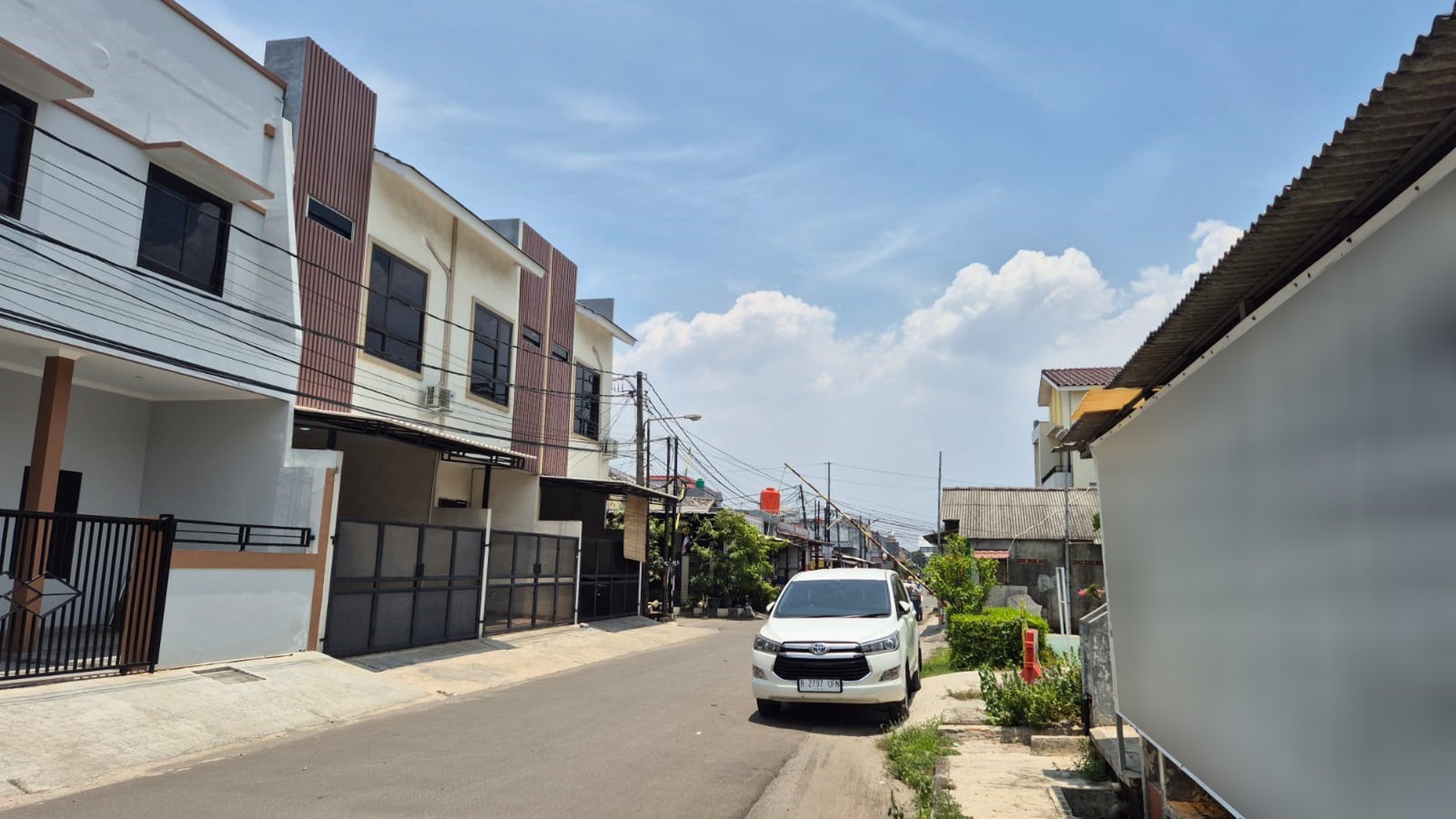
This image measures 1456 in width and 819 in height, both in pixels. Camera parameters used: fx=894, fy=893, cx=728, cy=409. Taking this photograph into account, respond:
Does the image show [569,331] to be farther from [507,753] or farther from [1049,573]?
[507,753]

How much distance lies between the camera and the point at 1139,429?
544 centimetres

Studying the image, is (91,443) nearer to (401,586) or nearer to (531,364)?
(401,586)

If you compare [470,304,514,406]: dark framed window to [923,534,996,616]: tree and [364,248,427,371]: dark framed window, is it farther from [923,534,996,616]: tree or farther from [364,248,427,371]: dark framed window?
[923,534,996,616]: tree

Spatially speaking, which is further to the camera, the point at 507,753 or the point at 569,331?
the point at 569,331

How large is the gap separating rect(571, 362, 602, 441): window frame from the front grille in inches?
634

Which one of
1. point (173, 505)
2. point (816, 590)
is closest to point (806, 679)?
point (816, 590)

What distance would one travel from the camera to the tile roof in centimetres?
3281

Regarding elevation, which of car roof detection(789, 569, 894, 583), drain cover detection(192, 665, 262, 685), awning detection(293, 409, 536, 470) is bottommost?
drain cover detection(192, 665, 262, 685)

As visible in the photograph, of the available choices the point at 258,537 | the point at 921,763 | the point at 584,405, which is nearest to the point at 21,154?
the point at 258,537

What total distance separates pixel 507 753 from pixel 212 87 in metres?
11.5

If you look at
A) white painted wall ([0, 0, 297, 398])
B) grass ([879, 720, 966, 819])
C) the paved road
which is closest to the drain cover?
the paved road

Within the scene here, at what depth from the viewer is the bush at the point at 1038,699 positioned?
30.1ft

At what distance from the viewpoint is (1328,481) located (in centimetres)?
299

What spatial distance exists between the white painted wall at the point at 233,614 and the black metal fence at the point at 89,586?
0.29 m
